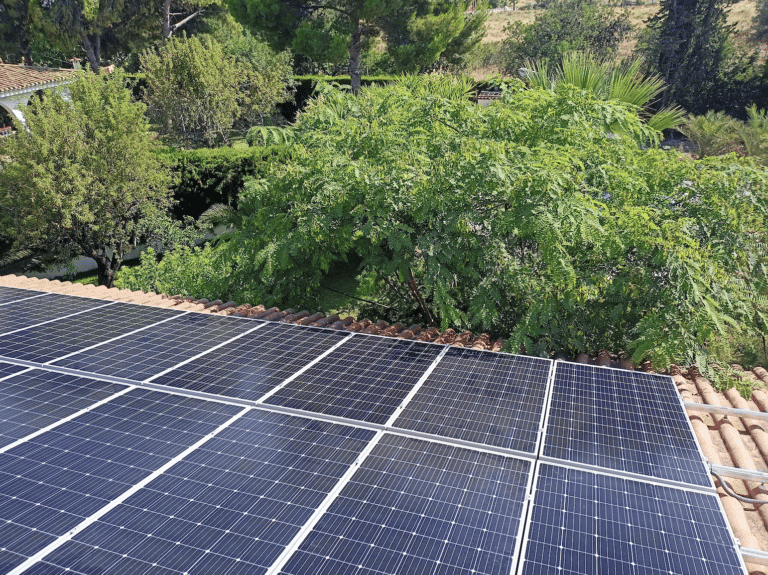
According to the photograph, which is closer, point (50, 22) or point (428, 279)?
point (428, 279)

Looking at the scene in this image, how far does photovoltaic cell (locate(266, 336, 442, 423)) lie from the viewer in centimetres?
490

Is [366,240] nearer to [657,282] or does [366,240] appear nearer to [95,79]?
[657,282]

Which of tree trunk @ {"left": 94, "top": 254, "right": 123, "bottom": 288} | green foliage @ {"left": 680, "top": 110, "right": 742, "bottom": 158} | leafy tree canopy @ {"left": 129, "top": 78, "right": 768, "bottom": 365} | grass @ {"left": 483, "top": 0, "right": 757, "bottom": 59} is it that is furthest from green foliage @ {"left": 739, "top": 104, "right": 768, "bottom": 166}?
tree trunk @ {"left": 94, "top": 254, "right": 123, "bottom": 288}

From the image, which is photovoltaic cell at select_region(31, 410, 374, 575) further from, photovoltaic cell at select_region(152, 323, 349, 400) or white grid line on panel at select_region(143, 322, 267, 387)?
white grid line on panel at select_region(143, 322, 267, 387)

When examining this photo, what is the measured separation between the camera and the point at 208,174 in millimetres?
21047

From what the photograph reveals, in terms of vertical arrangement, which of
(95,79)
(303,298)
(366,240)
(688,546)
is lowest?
(303,298)

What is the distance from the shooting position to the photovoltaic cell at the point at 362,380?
4.90 meters

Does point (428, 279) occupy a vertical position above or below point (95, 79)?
below

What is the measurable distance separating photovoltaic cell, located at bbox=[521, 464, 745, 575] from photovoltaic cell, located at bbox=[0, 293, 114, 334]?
21.6 ft

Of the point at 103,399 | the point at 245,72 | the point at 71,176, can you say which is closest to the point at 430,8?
the point at 245,72

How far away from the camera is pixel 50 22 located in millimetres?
42219

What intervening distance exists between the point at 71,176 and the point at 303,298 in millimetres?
11261

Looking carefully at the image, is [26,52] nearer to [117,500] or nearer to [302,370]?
[302,370]

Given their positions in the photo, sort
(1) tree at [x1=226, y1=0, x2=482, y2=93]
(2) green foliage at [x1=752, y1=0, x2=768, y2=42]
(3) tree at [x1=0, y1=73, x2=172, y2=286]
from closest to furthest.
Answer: (3) tree at [x1=0, y1=73, x2=172, y2=286] < (1) tree at [x1=226, y1=0, x2=482, y2=93] < (2) green foliage at [x1=752, y1=0, x2=768, y2=42]
